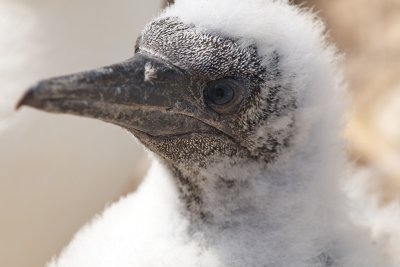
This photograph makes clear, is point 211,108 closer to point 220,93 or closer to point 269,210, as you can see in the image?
point 220,93

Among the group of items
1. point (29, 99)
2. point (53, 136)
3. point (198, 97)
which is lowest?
point (29, 99)

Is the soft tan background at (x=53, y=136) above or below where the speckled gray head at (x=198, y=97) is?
above

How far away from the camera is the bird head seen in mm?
1308

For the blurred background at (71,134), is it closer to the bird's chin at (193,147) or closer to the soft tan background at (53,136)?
the soft tan background at (53,136)

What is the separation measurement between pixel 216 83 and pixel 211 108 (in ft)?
0.14

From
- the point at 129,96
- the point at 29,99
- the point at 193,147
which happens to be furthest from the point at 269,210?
the point at 29,99

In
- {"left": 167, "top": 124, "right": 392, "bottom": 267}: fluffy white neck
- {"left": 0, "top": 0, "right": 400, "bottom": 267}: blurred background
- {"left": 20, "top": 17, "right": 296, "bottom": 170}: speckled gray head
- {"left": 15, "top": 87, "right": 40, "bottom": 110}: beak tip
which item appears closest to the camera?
{"left": 15, "top": 87, "right": 40, "bottom": 110}: beak tip

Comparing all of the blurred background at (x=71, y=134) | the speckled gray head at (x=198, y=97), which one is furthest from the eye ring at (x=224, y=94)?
the blurred background at (x=71, y=134)

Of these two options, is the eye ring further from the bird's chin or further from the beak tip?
the beak tip

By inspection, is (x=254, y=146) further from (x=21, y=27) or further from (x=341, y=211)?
(x=21, y=27)

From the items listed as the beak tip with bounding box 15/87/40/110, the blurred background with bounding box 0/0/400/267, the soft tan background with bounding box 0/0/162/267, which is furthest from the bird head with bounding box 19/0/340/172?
the soft tan background with bounding box 0/0/162/267

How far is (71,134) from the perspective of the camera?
7.63 ft

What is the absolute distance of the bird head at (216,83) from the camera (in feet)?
4.29

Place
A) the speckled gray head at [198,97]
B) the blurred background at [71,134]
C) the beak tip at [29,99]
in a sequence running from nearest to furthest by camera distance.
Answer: the beak tip at [29,99] < the speckled gray head at [198,97] < the blurred background at [71,134]
